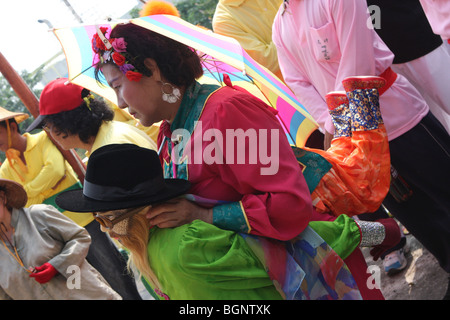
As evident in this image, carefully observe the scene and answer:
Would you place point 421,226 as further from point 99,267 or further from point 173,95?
point 99,267

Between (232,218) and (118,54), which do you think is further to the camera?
(118,54)

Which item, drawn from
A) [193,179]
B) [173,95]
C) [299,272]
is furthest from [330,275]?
[173,95]

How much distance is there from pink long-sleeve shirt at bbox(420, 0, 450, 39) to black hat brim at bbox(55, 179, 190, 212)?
A: 4.15ft

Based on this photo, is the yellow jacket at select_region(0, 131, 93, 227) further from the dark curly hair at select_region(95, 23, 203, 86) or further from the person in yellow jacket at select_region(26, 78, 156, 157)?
the dark curly hair at select_region(95, 23, 203, 86)

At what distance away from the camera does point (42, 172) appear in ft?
15.5

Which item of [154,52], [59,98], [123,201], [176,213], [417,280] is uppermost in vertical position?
[154,52]

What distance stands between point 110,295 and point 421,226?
2.30m

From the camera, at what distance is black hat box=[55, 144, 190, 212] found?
5.84ft

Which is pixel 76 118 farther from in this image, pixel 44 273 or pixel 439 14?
pixel 439 14

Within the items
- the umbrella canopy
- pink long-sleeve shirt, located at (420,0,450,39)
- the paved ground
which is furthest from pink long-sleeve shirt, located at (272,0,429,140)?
the paved ground

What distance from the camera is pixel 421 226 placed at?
2.92 m

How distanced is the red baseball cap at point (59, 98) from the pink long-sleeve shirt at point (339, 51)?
1575 mm

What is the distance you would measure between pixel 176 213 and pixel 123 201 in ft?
0.64

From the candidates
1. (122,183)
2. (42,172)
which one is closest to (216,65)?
(122,183)
